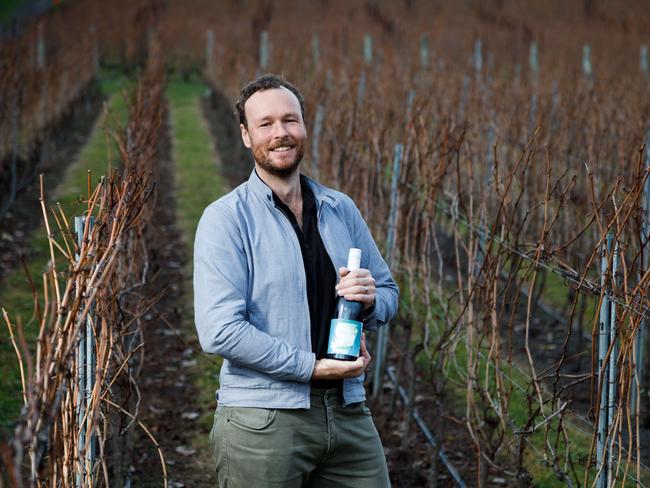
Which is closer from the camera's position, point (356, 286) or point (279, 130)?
point (356, 286)

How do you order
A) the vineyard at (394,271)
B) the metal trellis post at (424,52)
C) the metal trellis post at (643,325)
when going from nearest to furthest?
the vineyard at (394,271)
the metal trellis post at (643,325)
the metal trellis post at (424,52)

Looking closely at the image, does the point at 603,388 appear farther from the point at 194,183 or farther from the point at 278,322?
the point at 194,183

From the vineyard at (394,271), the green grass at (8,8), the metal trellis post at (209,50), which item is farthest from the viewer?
the green grass at (8,8)

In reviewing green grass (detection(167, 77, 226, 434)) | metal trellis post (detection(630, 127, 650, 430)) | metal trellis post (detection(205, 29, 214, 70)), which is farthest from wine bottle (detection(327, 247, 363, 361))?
metal trellis post (detection(205, 29, 214, 70))

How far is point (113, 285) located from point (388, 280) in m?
1.48

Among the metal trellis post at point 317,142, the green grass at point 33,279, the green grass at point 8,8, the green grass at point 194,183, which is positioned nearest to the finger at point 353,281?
the green grass at point 33,279

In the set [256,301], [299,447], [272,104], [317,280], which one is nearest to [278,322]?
[256,301]

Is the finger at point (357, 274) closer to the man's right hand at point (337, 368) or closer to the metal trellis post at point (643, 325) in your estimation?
the man's right hand at point (337, 368)

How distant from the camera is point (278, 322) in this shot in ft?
8.38

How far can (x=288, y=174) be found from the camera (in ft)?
8.82

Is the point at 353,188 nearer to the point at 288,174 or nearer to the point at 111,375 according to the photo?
the point at 111,375

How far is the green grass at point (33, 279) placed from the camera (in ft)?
18.4

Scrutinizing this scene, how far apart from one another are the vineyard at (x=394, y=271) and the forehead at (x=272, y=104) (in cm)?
44

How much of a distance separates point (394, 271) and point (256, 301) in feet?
10.9
